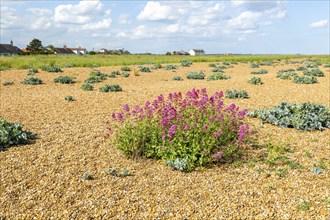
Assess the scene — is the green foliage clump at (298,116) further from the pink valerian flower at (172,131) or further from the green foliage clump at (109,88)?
the green foliage clump at (109,88)

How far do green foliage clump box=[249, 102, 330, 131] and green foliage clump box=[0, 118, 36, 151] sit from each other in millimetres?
6590

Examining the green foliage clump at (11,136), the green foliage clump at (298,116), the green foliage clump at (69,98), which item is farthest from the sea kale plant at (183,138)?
the green foliage clump at (69,98)

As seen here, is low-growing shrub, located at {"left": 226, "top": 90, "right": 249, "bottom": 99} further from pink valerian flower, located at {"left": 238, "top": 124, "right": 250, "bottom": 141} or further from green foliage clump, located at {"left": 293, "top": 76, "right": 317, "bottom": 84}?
pink valerian flower, located at {"left": 238, "top": 124, "right": 250, "bottom": 141}

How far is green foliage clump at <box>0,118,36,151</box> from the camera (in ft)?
23.5

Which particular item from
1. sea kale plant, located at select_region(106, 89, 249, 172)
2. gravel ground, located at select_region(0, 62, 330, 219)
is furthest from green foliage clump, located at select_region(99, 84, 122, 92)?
sea kale plant, located at select_region(106, 89, 249, 172)

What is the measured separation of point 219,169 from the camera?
629 cm

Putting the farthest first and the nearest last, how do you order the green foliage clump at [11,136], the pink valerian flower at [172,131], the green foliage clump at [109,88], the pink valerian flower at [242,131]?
the green foliage clump at [109,88] < the green foliage clump at [11,136] < the pink valerian flower at [242,131] < the pink valerian flower at [172,131]

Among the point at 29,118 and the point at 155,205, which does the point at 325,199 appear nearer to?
the point at 155,205

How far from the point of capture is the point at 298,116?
29.6ft

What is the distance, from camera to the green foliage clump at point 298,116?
28.8ft

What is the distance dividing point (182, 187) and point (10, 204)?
278cm

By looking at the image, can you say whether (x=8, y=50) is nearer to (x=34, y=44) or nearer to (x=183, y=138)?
(x=34, y=44)

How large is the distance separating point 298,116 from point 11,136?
24.8ft

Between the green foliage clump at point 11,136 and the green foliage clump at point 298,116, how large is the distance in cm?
659
